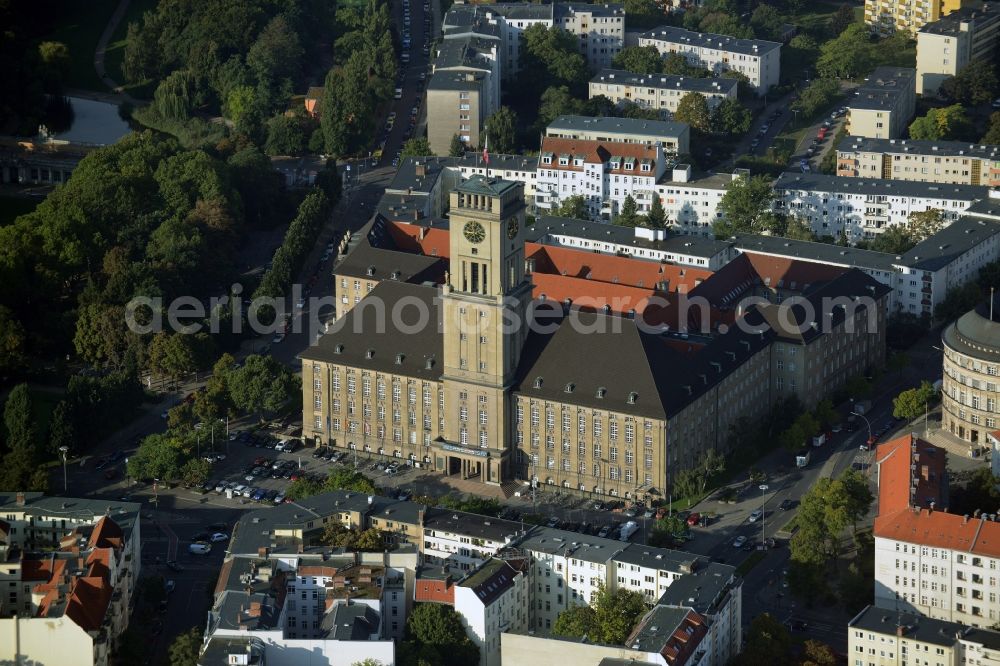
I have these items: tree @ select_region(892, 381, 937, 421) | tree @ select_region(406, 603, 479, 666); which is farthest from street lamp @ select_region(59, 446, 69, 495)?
tree @ select_region(892, 381, 937, 421)

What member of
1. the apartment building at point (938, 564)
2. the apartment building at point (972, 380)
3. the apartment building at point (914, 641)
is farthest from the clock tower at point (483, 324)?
the apartment building at point (914, 641)

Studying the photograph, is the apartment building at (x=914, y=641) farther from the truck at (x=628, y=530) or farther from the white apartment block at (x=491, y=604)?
the truck at (x=628, y=530)

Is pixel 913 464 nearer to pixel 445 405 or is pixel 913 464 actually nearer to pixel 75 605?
pixel 445 405

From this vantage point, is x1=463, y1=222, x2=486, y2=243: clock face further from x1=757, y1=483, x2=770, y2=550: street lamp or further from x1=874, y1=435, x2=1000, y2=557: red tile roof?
x1=874, y1=435, x2=1000, y2=557: red tile roof

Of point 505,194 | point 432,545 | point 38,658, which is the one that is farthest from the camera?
point 505,194

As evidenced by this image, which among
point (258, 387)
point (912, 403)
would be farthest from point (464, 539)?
point (912, 403)

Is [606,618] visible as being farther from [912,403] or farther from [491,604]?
[912,403]

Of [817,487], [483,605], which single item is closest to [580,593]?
[483,605]
